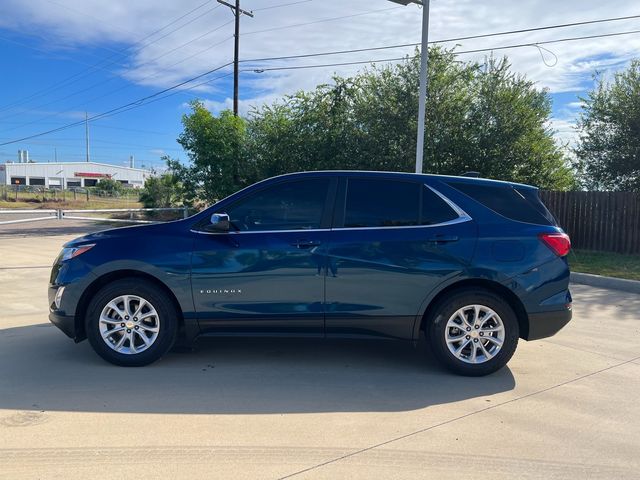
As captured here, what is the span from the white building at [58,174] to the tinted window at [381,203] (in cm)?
11435

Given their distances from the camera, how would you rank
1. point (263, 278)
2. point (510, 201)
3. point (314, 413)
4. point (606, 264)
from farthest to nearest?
point (606, 264) < point (510, 201) < point (263, 278) < point (314, 413)

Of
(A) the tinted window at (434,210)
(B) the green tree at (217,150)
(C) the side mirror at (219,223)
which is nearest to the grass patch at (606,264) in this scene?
(A) the tinted window at (434,210)

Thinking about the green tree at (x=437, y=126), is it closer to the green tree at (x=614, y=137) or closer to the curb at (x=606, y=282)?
the green tree at (x=614, y=137)

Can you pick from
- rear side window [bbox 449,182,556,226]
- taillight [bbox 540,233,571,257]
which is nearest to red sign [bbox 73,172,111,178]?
rear side window [bbox 449,182,556,226]

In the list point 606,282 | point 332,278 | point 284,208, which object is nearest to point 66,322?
point 284,208

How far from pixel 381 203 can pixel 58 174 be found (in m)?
132

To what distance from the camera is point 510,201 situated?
4.80 m

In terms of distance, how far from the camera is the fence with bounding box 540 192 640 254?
41.0 feet

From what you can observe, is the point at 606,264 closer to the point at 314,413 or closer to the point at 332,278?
the point at 332,278

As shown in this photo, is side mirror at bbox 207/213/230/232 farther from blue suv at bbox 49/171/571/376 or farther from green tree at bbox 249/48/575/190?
green tree at bbox 249/48/575/190

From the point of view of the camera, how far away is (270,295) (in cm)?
460

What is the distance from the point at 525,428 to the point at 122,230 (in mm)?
3760

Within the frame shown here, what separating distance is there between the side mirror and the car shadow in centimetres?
130

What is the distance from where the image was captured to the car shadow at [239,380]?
3.99 m
